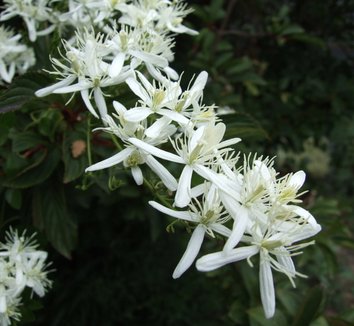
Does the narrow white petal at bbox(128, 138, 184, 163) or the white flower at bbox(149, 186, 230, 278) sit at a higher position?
the narrow white petal at bbox(128, 138, 184, 163)

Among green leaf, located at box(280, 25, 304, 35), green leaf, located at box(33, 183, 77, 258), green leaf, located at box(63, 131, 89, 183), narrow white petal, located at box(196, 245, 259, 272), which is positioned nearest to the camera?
narrow white petal, located at box(196, 245, 259, 272)

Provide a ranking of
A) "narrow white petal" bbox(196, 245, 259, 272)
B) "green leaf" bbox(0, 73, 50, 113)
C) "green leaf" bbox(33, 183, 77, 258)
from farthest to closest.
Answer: "green leaf" bbox(33, 183, 77, 258) → "green leaf" bbox(0, 73, 50, 113) → "narrow white petal" bbox(196, 245, 259, 272)

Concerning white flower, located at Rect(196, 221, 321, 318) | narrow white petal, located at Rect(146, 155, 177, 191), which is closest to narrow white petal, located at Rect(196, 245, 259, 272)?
white flower, located at Rect(196, 221, 321, 318)

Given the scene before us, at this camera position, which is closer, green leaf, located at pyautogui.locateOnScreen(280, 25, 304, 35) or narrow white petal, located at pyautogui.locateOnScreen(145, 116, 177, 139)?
narrow white petal, located at pyautogui.locateOnScreen(145, 116, 177, 139)

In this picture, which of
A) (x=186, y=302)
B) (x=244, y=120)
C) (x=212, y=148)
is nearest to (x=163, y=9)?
(x=244, y=120)

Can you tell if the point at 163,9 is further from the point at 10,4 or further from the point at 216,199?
the point at 216,199

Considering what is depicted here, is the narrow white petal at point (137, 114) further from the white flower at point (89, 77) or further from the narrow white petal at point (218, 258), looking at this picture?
the narrow white petal at point (218, 258)

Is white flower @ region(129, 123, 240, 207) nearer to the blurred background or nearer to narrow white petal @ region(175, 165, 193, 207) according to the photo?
narrow white petal @ region(175, 165, 193, 207)

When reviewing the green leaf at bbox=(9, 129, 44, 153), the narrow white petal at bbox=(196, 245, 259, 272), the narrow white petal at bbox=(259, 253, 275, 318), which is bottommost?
the green leaf at bbox=(9, 129, 44, 153)
